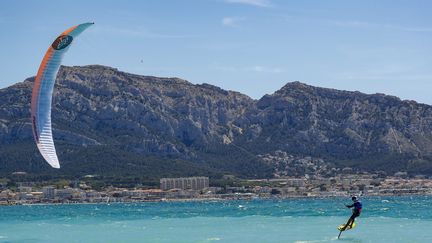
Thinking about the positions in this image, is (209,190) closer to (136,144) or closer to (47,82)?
(136,144)

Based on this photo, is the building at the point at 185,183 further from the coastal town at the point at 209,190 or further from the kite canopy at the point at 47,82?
the kite canopy at the point at 47,82

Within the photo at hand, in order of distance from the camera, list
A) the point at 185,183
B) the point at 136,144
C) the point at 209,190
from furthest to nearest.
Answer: the point at 136,144
the point at 185,183
the point at 209,190

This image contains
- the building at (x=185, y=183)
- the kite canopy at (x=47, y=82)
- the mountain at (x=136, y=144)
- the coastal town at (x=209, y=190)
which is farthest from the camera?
the mountain at (x=136, y=144)

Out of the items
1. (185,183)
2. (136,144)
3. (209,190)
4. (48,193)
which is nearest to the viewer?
(48,193)

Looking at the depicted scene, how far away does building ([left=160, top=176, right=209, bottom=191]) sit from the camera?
6250 inches

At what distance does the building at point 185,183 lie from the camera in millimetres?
158750

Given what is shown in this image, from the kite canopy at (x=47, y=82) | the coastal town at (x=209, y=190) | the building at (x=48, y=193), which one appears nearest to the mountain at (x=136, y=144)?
the coastal town at (x=209, y=190)

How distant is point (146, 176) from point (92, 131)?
1817 centimetres

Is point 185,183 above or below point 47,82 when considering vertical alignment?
below

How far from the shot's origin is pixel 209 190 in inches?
6225

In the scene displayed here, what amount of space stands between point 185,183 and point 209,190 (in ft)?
17.8

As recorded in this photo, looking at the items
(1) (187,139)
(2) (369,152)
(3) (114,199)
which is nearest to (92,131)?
(1) (187,139)

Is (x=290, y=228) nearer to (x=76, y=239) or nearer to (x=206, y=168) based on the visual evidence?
(x=76, y=239)

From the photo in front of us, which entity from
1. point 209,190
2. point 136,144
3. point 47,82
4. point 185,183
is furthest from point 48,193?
point 47,82
